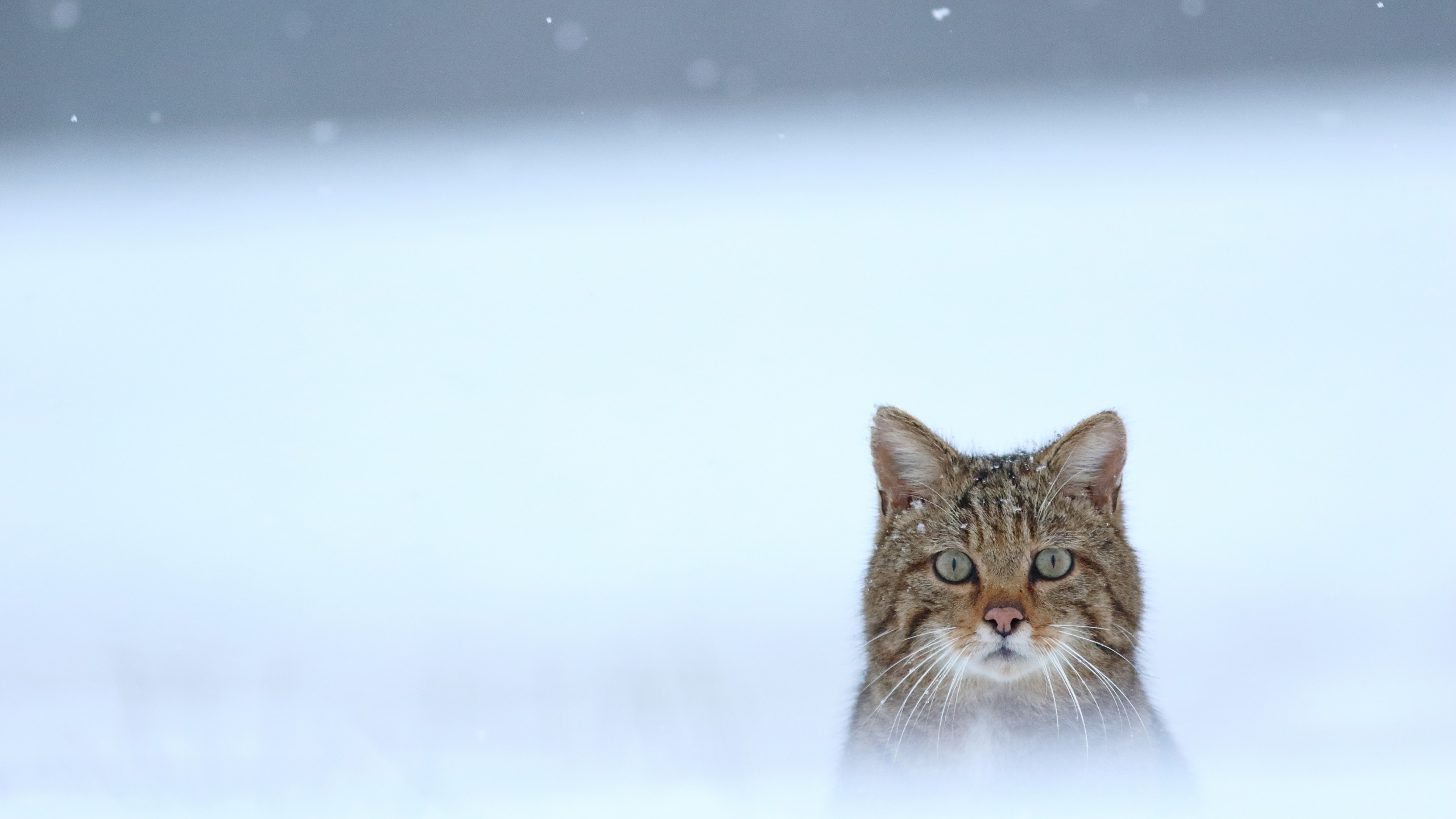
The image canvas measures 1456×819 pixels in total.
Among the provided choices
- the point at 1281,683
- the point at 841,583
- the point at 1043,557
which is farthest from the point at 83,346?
the point at 1281,683

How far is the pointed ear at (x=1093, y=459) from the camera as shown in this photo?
1.09 metres

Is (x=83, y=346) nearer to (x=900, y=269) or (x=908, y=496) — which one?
(x=900, y=269)

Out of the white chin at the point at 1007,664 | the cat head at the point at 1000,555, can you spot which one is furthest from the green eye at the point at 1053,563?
the white chin at the point at 1007,664

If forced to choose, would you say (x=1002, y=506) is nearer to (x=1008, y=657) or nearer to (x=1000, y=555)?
(x=1000, y=555)

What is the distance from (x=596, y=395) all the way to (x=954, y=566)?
3.27 feet

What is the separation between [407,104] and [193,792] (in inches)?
50.9

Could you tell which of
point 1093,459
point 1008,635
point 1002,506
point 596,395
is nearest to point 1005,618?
point 1008,635

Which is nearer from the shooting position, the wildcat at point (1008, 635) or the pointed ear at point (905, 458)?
the wildcat at point (1008, 635)

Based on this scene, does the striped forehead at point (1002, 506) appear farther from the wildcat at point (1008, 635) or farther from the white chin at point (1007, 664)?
the white chin at point (1007, 664)

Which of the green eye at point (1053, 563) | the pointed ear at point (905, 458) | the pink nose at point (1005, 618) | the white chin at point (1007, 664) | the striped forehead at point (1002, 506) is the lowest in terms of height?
the white chin at point (1007, 664)

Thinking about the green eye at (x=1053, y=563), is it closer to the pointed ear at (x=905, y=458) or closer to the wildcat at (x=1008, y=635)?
the wildcat at (x=1008, y=635)

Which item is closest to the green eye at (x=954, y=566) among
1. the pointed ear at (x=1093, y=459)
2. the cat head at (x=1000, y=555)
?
the cat head at (x=1000, y=555)

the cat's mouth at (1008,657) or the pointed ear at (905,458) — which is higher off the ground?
the pointed ear at (905,458)

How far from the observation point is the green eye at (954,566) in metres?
1.04
